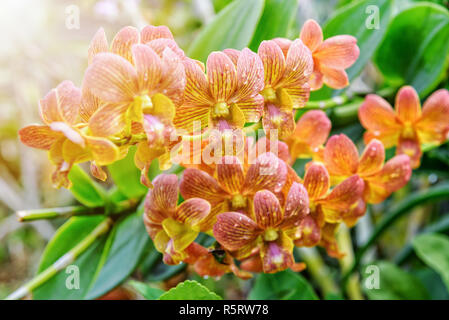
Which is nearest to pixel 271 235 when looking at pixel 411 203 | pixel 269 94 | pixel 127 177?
pixel 269 94

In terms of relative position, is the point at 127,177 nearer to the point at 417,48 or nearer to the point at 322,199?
the point at 322,199

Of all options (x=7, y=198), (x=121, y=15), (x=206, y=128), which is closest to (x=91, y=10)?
(x=121, y=15)

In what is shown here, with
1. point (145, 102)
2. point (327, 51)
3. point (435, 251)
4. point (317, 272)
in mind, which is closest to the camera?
point (145, 102)

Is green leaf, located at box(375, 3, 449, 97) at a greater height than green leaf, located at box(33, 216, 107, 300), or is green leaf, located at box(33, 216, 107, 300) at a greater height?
green leaf, located at box(375, 3, 449, 97)

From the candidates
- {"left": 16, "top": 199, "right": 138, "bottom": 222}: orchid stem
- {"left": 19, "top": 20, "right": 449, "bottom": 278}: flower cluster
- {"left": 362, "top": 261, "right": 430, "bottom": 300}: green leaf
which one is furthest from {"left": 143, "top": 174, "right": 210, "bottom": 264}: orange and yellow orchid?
{"left": 362, "top": 261, "right": 430, "bottom": 300}: green leaf

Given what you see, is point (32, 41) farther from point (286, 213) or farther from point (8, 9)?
point (286, 213)

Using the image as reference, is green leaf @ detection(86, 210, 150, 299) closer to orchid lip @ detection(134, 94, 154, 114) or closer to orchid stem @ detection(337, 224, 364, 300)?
orchid lip @ detection(134, 94, 154, 114)
